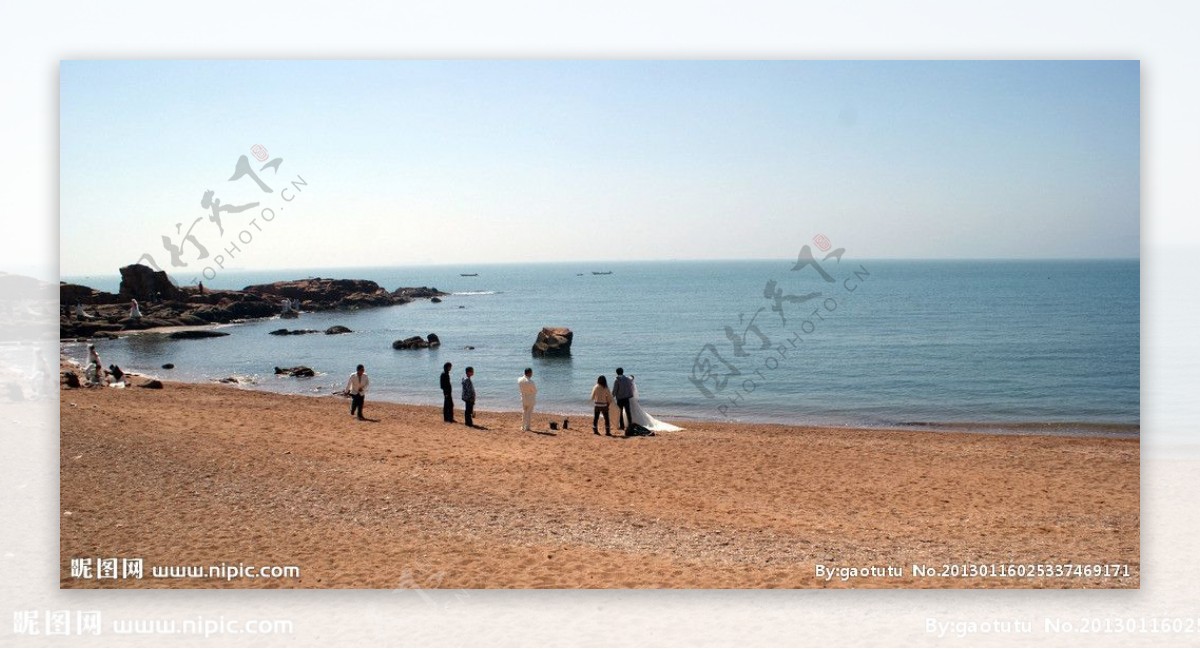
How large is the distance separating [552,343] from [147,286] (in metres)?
15.9

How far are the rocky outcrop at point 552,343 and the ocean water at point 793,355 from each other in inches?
28.1

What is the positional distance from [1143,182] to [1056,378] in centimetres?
1636

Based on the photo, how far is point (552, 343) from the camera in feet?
116

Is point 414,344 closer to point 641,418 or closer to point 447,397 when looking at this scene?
point 447,397

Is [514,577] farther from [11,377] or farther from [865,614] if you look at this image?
[11,377]

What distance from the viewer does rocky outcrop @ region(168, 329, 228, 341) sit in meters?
38.4

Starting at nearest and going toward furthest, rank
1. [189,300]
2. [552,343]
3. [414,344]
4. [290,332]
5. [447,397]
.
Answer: [447,397], [552,343], [414,344], [189,300], [290,332]

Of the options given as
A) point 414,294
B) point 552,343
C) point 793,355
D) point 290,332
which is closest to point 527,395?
point 552,343

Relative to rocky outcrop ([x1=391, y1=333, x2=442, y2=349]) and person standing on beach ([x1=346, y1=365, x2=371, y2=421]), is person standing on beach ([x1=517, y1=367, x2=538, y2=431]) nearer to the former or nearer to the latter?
person standing on beach ([x1=346, y1=365, x2=371, y2=421])

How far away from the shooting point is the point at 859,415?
21.5 metres

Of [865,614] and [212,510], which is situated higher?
[212,510]

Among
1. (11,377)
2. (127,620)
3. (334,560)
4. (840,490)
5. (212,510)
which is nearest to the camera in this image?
(127,620)

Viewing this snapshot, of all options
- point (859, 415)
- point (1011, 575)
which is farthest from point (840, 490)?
point (859, 415)

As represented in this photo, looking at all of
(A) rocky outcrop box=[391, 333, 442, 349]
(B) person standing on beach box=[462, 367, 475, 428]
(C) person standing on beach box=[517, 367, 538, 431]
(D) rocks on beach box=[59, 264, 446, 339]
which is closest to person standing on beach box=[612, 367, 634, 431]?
(C) person standing on beach box=[517, 367, 538, 431]
